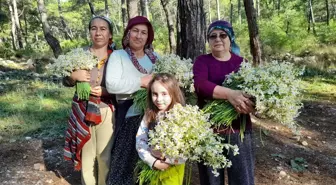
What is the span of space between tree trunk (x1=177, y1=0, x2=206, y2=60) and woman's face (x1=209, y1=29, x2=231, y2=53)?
160 centimetres

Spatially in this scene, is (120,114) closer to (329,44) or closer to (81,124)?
(81,124)

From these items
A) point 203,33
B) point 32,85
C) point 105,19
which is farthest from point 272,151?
point 32,85

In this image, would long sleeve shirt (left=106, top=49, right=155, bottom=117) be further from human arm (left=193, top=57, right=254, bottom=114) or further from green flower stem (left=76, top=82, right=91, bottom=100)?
human arm (left=193, top=57, right=254, bottom=114)

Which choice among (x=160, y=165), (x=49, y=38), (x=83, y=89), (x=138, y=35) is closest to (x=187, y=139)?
(x=160, y=165)

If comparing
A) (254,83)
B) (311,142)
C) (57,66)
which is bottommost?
(311,142)

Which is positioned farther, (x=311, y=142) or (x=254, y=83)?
(x=311, y=142)

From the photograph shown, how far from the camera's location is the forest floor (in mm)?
4281

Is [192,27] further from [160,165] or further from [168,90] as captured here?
[160,165]

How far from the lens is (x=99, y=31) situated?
2982 mm

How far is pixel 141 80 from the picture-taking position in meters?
2.75

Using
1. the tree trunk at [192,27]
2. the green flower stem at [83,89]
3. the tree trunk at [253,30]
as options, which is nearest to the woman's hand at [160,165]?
the green flower stem at [83,89]

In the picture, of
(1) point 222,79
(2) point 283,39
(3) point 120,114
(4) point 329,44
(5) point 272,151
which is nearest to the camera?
(1) point 222,79

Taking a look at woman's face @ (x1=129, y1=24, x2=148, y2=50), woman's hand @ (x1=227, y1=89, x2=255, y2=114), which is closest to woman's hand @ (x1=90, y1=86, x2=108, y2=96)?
woman's face @ (x1=129, y1=24, x2=148, y2=50)

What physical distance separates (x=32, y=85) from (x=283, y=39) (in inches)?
525
